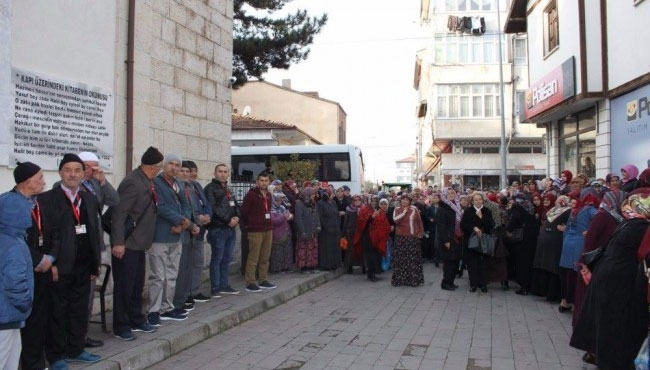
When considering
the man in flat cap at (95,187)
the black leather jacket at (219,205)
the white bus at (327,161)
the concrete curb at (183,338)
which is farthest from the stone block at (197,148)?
the white bus at (327,161)

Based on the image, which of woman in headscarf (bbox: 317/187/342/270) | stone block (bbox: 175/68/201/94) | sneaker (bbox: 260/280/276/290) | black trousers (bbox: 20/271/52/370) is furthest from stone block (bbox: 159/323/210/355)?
woman in headscarf (bbox: 317/187/342/270)

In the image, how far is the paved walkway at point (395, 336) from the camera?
5789 mm

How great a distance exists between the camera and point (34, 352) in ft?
15.2

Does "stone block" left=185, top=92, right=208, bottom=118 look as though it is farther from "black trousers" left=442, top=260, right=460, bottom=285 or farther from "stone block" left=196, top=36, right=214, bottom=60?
"black trousers" left=442, top=260, right=460, bottom=285

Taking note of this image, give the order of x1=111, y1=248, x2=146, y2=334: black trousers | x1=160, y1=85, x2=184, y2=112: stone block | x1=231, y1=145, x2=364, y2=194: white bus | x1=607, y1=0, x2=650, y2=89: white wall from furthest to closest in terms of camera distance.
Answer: x1=231, y1=145, x2=364, y2=194: white bus < x1=607, y1=0, x2=650, y2=89: white wall < x1=160, y1=85, x2=184, y2=112: stone block < x1=111, y1=248, x2=146, y2=334: black trousers

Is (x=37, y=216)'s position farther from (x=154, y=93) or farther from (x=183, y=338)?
(x=154, y=93)

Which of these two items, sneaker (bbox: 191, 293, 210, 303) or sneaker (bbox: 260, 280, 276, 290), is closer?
sneaker (bbox: 191, 293, 210, 303)

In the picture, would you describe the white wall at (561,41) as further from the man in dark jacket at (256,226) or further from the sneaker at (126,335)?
the sneaker at (126,335)

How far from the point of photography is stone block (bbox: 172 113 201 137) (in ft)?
29.6

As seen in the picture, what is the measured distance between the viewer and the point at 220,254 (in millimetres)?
8352

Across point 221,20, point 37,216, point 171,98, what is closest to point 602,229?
point 37,216

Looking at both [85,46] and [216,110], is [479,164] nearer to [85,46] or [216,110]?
[216,110]

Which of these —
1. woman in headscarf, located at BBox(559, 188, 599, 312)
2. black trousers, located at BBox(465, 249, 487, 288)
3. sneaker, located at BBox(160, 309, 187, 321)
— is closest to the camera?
sneaker, located at BBox(160, 309, 187, 321)

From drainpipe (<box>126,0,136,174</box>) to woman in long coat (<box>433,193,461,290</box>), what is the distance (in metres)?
5.90
